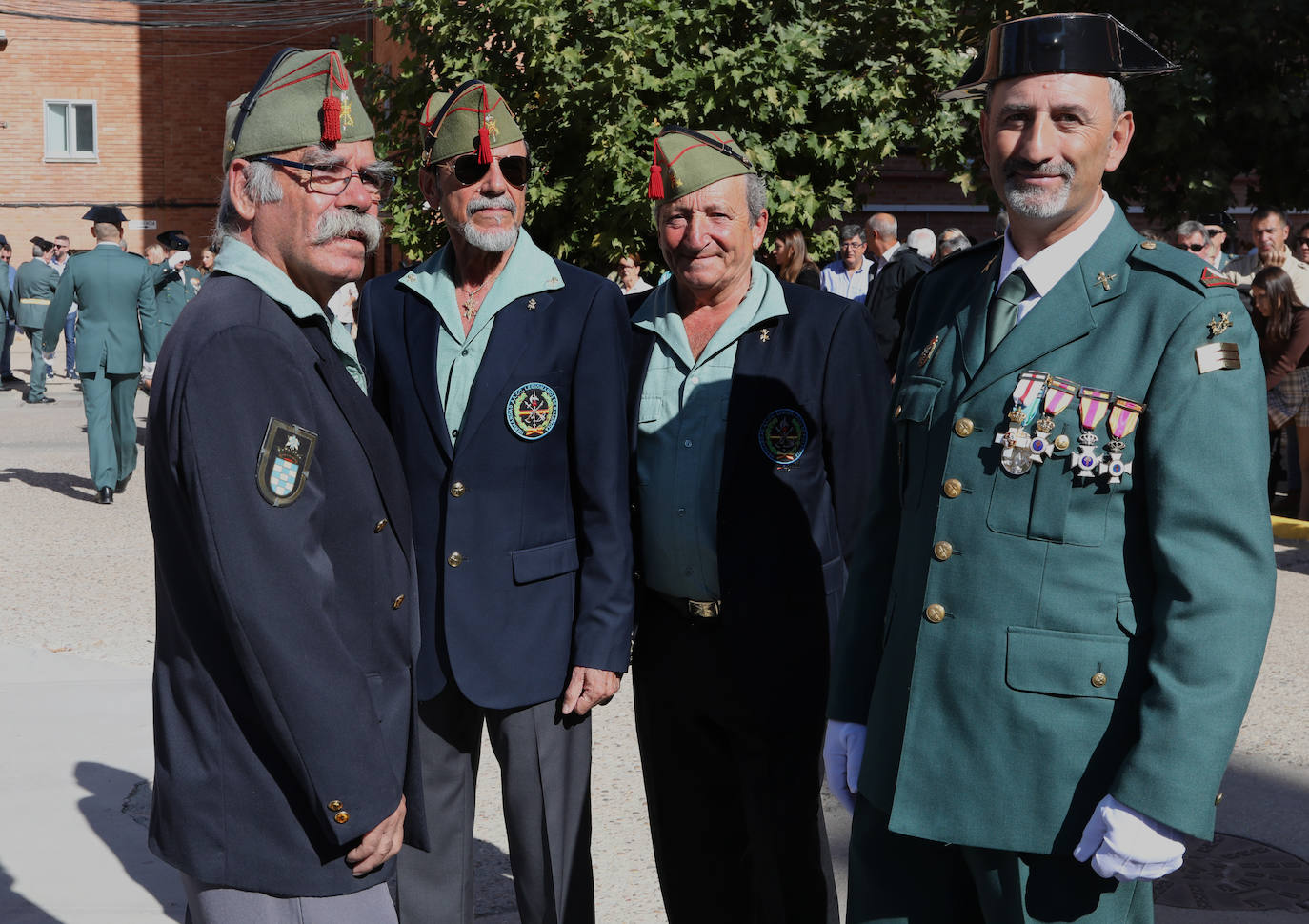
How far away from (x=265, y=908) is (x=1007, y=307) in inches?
61.2

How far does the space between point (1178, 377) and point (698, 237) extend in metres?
1.49

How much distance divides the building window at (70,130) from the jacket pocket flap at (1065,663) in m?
33.5

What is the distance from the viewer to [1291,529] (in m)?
9.52

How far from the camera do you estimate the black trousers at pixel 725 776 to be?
3316 mm

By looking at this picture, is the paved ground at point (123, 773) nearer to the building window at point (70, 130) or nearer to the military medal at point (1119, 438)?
the military medal at point (1119, 438)

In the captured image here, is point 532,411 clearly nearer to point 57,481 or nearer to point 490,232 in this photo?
point 490,232

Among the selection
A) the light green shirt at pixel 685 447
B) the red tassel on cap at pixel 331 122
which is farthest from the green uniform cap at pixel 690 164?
the red tassel on cap at pixel 331 122

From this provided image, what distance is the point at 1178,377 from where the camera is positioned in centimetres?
219

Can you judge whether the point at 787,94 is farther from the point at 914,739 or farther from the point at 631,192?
the point at 914,739

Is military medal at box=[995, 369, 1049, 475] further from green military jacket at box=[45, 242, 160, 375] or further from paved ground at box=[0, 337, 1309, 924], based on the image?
green military jacket at box=[45, 242, 160, 375]

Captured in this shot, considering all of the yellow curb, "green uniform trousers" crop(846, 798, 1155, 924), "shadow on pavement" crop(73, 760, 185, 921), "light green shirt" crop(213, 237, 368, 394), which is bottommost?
"shadow on pavement" crop(73, 760, 185, 921)

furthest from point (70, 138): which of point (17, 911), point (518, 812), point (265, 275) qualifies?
point (265, 275)

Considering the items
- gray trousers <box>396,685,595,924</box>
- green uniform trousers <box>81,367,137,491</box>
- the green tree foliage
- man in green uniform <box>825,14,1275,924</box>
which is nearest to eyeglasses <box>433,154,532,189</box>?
gray trousers <box>396,685,595,924</box>

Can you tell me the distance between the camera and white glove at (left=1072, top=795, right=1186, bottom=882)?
212 cm
